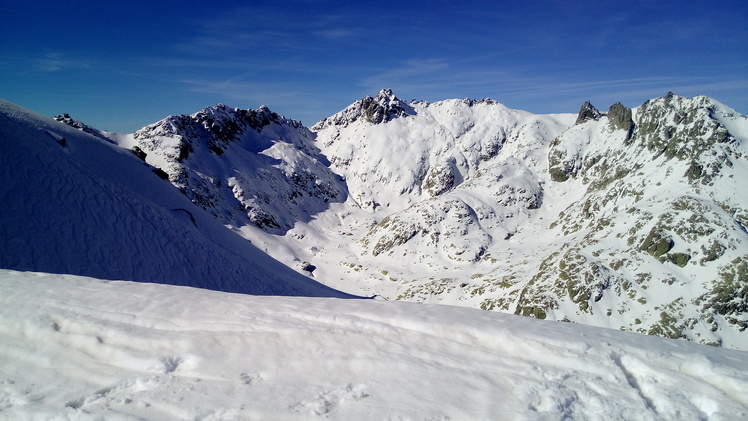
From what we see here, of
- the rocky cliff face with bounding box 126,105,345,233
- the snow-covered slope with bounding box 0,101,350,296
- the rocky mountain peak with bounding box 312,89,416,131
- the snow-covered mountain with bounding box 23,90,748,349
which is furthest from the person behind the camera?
the rocky mountain peak with bounding box 312,89,416,131

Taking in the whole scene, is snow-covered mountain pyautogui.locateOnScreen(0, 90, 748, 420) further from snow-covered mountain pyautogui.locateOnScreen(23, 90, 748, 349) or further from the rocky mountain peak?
the rocky mountain peak

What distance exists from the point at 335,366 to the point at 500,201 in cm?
10703

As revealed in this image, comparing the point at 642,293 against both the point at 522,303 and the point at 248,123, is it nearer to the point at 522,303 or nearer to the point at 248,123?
the point at 522,303

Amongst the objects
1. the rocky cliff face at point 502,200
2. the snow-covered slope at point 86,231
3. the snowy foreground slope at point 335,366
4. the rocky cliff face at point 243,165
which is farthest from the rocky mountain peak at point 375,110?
the snowy foreground slope at point 335,366

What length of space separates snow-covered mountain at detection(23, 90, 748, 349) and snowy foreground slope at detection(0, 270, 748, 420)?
5049 centimetres

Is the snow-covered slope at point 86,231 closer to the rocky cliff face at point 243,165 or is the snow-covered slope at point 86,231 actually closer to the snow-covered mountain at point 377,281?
the snow-covered mountain at point 377,281

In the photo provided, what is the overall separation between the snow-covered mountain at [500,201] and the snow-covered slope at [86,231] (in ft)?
144

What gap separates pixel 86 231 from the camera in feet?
59.2

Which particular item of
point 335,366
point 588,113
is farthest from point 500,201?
point 335,366

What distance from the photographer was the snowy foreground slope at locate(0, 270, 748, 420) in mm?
3959

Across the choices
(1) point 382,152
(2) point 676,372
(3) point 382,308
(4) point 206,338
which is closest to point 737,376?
(2) point 676,372

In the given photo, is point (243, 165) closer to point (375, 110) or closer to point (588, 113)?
point (375, 110)

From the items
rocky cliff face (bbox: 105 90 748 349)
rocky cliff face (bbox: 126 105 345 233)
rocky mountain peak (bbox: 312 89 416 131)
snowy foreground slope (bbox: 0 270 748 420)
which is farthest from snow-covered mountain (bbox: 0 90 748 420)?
rocky mountain peak (bbox: 312 89 416 131)

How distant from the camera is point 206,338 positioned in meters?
5.21
